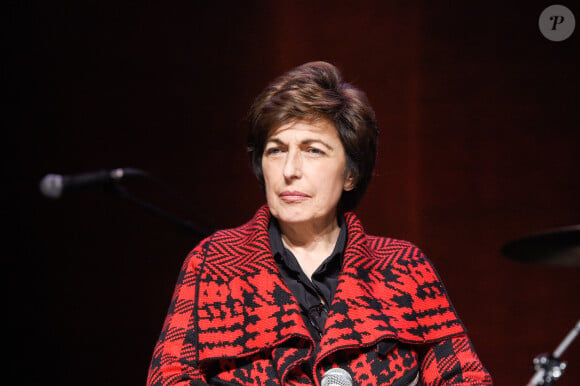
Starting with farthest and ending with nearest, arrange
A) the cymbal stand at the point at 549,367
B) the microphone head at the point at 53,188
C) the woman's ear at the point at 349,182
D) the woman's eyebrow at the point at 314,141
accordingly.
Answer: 1. the woman's ear at the point at 349,182
2. the woman's eyebrow at the point at 314,141
3. the microphone head at the point at 53,188
4. the cymbal stand at the point at 549,367

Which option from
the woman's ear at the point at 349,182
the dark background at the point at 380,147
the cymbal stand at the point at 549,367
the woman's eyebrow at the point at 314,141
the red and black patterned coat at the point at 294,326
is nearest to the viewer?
the cymbal stand at the point at 549,367

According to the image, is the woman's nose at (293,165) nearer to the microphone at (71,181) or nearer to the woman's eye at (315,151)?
the woman's eye at (315,151)

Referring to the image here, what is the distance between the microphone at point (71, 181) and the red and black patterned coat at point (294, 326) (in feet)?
1.28

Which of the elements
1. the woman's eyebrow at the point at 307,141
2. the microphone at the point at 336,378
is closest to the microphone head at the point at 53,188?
the woman's eyebrow at the point at 307,141

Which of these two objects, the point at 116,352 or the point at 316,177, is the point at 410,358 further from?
the point at 116,352

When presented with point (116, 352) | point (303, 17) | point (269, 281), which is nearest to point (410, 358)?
point (269, 281)

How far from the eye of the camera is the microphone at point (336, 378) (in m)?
1.70

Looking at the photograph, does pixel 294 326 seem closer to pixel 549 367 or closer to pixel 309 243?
pixel 309 243

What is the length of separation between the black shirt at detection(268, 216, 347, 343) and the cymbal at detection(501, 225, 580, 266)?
697 mm

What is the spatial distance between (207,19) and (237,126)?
16.5 inches

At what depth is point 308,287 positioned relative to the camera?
193 cm

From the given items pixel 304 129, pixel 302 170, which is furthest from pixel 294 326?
pixel 304 129

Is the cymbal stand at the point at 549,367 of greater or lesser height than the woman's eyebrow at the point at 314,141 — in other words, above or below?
below

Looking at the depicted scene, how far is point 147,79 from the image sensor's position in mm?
2564
